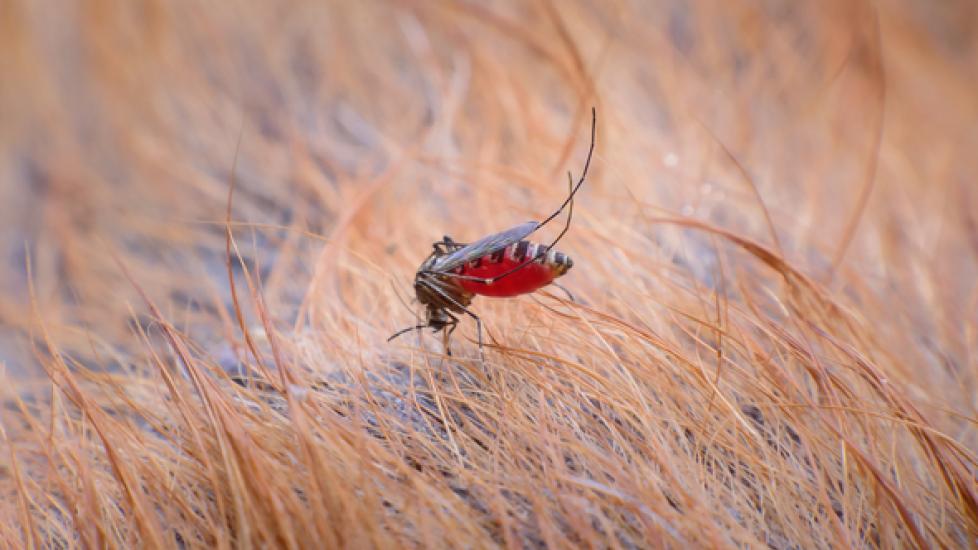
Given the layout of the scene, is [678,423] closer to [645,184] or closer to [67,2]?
[645,184]

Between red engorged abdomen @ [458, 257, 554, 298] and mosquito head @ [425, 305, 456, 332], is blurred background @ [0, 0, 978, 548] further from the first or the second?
red engorged abdomen @ [458, 257, 554, 298]

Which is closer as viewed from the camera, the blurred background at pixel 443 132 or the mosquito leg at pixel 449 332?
the mosquito leg at pixel 449 332

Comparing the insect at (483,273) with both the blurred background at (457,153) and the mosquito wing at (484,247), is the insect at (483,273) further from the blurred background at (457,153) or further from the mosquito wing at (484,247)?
the blurred background at (457,153)

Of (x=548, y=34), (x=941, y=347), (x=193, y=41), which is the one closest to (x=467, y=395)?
(x=941, y=347)

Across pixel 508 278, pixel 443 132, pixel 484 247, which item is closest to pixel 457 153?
pixel 443 132

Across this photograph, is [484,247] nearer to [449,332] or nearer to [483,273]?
[483,273]

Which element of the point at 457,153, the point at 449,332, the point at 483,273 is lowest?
the point at 449,332

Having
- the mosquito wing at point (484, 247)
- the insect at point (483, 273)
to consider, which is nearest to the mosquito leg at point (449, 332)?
the insect at point (483, 273)
